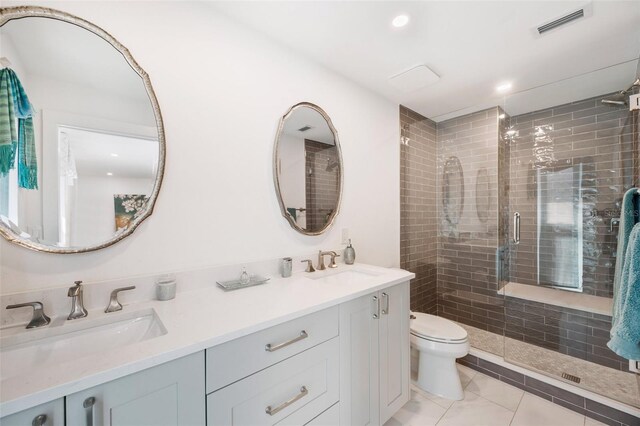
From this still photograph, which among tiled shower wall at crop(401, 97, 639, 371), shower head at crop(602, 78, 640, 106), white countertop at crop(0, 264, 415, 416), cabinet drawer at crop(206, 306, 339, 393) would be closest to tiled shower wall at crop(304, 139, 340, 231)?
white countertop at crop(0, 264, 415, 416)

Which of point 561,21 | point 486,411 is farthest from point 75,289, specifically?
point 561,21

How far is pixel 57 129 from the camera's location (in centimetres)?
99

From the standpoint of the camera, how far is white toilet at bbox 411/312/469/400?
1849mm

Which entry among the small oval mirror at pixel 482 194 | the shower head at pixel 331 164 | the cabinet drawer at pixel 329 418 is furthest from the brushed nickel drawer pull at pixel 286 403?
the small oval mirror at pixel 482 194

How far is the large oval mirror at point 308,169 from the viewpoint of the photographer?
167cm

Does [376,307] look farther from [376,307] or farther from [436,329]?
[436,329]

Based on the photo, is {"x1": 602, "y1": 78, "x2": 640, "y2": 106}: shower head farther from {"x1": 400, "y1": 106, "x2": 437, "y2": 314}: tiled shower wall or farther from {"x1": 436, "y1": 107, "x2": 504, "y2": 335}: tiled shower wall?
{"x1": 400, "y1": 106, "x2": 437, "y2": 314}: tiled shower wall

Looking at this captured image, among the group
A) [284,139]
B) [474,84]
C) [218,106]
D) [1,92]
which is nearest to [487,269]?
[474,84]

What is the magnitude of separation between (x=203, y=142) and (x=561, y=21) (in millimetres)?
2182

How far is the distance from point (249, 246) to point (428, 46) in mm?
1788

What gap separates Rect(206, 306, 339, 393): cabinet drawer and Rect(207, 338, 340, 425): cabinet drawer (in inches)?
1.2

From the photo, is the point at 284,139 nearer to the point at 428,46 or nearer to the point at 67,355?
the point at 428,46

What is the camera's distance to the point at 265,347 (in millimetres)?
964

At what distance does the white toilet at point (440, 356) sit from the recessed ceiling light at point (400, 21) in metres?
2.14
